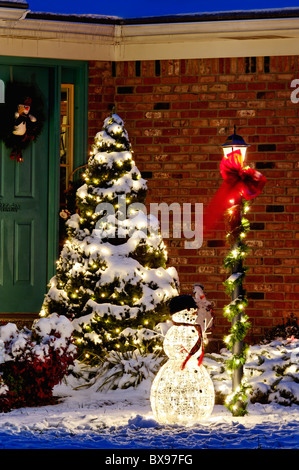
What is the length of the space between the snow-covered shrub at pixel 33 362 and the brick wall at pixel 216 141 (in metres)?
2.73

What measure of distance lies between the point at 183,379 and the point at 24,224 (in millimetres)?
4287

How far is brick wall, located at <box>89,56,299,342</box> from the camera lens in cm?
990

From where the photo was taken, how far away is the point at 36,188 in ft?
33.5

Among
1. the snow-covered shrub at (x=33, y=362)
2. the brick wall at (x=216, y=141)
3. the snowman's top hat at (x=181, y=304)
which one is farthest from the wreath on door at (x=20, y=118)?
the snowman's top hat at (x=181, y=304)

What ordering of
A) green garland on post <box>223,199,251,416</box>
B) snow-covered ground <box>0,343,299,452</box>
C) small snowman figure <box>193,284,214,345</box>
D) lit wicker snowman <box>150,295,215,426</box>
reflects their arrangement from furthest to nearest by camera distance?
small snowman figure <box>193,284,214,345</box> → green garland on post <box>223,199,251,416</box> → lit wicker snowman <box>150,295,215,426</box> → snow-covered ground <box>0,343,299,452</box>

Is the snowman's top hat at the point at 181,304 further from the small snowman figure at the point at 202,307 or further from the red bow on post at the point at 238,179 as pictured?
the small snowman figure at the point at 202,307

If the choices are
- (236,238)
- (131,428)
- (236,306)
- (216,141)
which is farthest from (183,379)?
(216,141)

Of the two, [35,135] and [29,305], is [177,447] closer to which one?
[29,305]

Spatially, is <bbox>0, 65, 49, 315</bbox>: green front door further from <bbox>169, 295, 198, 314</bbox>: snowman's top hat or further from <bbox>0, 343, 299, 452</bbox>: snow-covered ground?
<bbox>169, 295, 198, 314</bbox>: snowman's top hat

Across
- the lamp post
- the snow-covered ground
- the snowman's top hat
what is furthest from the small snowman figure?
the snowman's top hat

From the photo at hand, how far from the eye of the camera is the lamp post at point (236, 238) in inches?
265

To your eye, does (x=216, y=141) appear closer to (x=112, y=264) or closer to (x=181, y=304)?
(x=112, y=264)

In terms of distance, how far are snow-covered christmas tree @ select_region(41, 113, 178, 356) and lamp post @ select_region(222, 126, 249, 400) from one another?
1722mm

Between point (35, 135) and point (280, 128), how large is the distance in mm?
2831
